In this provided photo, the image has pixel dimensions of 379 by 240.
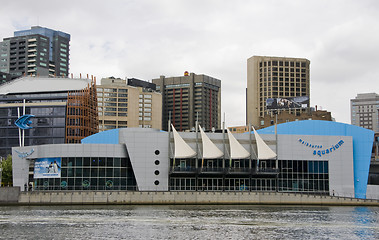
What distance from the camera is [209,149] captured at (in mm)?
100438

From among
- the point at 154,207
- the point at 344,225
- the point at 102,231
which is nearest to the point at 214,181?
the point at 154,207

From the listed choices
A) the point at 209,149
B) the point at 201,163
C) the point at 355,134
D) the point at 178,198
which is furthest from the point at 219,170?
the point at 355,134

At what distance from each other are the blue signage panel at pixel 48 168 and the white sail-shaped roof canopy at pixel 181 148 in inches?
838

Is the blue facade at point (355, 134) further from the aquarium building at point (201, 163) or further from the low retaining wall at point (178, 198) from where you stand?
the low retaining wall at point (178, 198)

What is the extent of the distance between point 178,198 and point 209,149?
1125 centimetres

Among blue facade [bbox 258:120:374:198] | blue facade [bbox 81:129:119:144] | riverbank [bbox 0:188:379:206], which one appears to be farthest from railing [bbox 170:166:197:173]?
blue facade [bbox 258:120:374:198]

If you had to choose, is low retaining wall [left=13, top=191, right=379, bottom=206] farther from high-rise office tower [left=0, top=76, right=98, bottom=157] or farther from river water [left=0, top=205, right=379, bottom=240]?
high-rise office tower [left=0, top=76, right=98, bottom=157]

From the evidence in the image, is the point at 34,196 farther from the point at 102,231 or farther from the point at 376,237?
the point at 376,237

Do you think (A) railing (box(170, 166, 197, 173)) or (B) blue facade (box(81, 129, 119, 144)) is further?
(B) blue facade (box(81, 129, 119, 144))

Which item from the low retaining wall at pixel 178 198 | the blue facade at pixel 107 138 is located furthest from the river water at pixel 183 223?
the blue facade at pixel 107 138

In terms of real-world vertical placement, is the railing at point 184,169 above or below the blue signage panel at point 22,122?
below

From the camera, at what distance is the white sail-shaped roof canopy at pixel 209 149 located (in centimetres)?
10012

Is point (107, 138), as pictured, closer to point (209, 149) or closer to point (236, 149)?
point (209, 149)

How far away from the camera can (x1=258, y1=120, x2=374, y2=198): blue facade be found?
10806 cm
